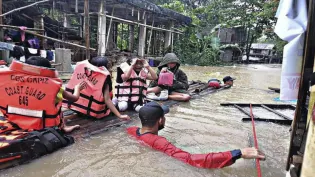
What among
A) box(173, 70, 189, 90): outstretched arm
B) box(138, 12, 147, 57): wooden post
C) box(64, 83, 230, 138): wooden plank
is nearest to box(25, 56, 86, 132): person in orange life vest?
box(64, 83, 230, 138): wooden plank

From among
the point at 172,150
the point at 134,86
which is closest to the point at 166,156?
the point at 172,150

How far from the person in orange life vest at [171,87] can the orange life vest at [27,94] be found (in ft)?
10.6

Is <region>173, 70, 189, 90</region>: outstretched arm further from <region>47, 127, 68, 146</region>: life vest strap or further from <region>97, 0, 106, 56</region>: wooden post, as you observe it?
<region>97, 0, 106, 56</region>: wooden post

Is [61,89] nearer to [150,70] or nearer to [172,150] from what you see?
[172,150]

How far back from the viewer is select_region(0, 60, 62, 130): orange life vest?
2.96 meters

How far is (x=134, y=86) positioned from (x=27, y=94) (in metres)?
2.09

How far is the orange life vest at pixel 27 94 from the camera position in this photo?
A: 296cm

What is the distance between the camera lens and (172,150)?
8.98 ft

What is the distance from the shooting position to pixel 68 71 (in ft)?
31.9

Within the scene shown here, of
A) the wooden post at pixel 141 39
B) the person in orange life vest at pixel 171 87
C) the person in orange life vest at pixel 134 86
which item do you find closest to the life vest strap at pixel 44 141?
the person in orange life vest at pixel 134 86

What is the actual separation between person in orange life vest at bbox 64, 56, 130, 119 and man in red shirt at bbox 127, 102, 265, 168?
95 centimetres

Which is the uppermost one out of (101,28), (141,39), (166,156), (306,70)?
(101,28)

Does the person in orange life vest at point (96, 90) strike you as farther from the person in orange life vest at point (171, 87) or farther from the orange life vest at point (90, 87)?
the person in orange life vest at point (171, 87)

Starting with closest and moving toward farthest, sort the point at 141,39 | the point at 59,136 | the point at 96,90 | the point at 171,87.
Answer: the point at 59,136
the point at 96,90
the point at 171,87
the point at 141,39
